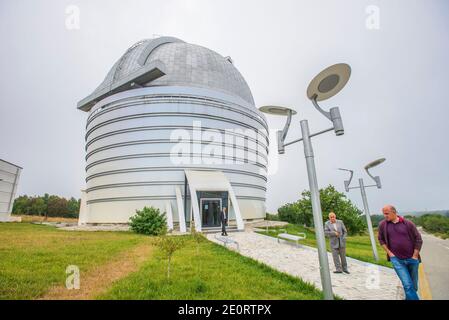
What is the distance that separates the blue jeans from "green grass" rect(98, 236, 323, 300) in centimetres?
152

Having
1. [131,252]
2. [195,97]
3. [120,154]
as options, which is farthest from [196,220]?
[195,97]

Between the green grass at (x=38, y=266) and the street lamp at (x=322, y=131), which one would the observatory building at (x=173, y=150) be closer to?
the green grass at (x=38, y=266)

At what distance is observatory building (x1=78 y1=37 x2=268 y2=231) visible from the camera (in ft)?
69.7

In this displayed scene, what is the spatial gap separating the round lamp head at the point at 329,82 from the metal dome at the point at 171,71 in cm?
2196

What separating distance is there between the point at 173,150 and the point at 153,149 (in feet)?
6.74

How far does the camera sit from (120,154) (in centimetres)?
2289

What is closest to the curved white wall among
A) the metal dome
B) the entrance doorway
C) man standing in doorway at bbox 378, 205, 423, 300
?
the metal dome

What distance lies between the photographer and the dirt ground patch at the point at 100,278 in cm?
439

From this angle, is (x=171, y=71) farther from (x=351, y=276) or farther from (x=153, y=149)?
(x=351, y=276)

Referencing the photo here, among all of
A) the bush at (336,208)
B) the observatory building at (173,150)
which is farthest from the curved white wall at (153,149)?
the bush at (336,208)

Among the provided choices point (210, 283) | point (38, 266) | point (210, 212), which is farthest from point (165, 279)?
point (210, 212)

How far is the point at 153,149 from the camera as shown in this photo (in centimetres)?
2212

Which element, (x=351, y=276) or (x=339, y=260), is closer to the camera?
(x=351, y=276)

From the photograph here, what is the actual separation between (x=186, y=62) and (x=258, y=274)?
27.8 metres
